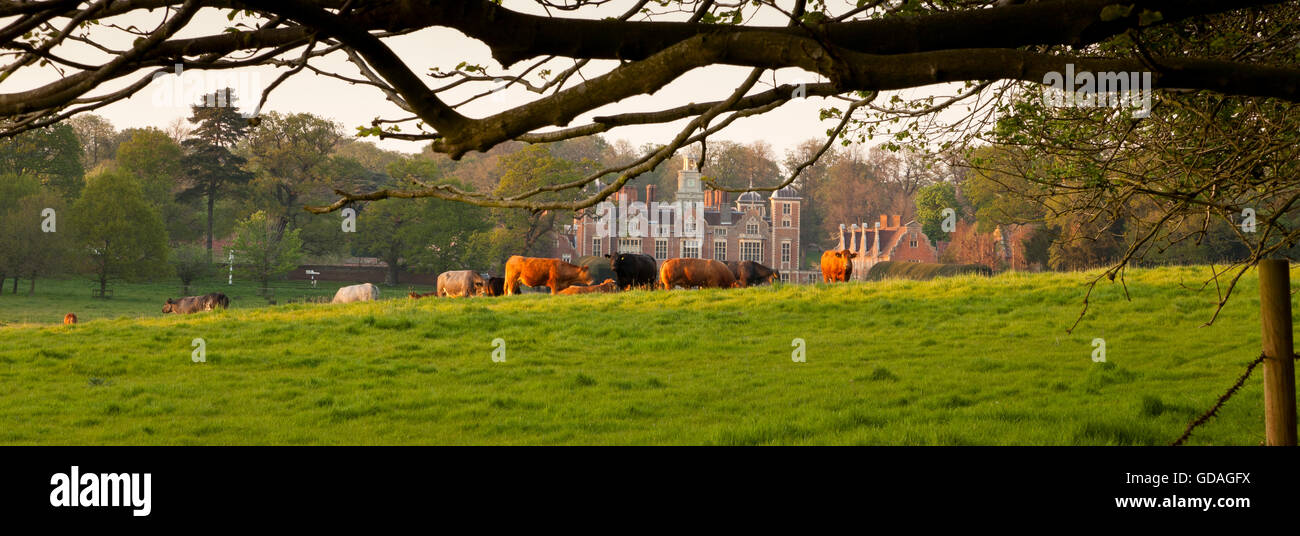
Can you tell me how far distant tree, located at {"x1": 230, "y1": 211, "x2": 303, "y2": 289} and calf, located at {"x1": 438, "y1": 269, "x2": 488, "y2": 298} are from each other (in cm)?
2325

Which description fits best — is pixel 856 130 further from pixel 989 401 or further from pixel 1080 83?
pixel 1080 83

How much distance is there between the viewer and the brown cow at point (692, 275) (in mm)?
30672

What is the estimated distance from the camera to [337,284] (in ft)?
211

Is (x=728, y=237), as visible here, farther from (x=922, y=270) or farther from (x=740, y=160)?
(x=922, y=270)

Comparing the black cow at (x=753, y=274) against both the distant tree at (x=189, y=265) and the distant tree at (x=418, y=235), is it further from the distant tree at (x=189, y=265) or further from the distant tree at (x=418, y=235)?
the distant tree at (x=189, y=265)

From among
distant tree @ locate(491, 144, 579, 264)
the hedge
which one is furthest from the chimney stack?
distant tree @ locate(491, 144, 579, 264)

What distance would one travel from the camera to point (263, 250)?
2245 inches

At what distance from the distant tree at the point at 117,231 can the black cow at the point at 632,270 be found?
108ft

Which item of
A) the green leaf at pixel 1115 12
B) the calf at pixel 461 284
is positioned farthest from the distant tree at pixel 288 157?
the green leaf at pixel 1115 12

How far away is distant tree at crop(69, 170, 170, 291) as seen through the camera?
2048 inches

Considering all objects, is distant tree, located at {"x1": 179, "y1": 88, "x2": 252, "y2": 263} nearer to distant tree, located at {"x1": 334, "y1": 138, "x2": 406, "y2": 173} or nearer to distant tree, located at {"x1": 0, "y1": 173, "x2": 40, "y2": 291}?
distant tree, located at {"x1": 0, "y1": 173, "x2": 40, "y2": 291}

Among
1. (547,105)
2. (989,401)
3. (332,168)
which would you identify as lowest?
→ (989,401)
